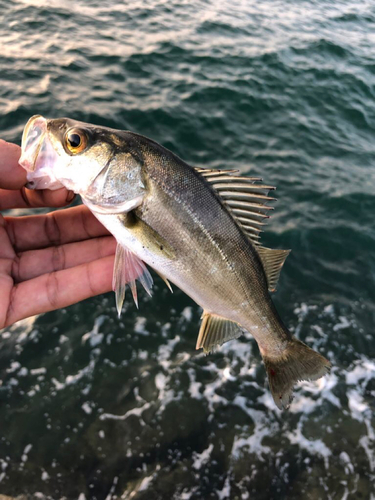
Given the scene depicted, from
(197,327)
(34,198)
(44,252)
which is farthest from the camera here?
(197,327)

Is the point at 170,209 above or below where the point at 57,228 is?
above

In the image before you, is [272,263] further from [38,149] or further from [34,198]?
[34,198]

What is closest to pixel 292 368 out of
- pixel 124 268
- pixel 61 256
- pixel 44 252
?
pixel 124 268

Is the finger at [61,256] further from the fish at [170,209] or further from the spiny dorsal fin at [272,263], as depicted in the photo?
the spiny dorsal fin at [272,263]

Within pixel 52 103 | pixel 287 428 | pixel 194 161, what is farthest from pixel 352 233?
pixel 52 103

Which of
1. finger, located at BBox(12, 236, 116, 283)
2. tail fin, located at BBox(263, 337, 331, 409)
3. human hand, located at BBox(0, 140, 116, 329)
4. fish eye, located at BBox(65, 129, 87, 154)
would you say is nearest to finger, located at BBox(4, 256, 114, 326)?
human hand, located at BBox(0, 140, 116, 329)

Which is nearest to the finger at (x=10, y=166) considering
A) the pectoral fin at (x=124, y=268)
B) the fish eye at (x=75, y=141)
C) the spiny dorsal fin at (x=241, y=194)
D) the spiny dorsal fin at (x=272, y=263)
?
the fish eye at (x=75, y=141)
